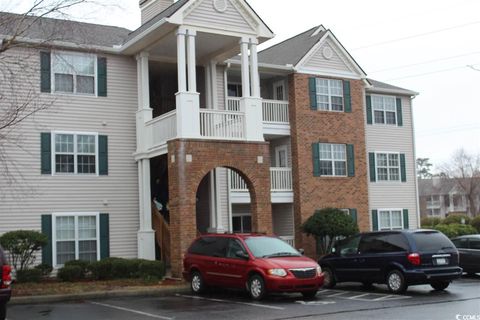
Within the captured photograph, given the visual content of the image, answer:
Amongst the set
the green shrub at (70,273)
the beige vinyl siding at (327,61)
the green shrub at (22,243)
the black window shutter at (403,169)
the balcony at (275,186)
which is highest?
the beige vinyl siding at (327,61)

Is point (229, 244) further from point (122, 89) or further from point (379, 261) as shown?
point (122, 89)

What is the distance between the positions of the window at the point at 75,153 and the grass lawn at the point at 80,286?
4.14 m

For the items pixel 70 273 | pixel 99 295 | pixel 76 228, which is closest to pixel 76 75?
pixel 76 228

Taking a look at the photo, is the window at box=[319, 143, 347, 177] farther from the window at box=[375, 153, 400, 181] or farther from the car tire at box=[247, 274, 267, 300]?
the car tire at box=[247, 274, 267, 300]

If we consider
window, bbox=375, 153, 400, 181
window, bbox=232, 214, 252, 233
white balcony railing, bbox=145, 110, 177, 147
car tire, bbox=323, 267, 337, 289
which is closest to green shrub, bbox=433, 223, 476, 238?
window, bbox=375, 153, 400, 181

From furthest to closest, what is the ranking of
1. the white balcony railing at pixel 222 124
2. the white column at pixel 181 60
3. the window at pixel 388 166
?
the window at pixel 388 166 → the white balcony railing at pixel 222 124 → the white column at pixel 181 60

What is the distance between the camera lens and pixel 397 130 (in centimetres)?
3134

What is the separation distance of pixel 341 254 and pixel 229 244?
3547 millimetres

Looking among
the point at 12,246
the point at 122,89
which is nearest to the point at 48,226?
the point at 12,246

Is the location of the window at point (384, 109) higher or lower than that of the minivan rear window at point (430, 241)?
higher

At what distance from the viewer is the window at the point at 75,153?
2231 cm

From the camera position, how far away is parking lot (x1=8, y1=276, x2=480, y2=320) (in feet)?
42.9

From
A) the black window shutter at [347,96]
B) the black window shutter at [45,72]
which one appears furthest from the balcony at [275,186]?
the black window shutter at [45,72]

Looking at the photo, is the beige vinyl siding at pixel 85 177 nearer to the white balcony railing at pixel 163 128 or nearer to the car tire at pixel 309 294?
the white balcony railing at pixel 163 128
